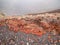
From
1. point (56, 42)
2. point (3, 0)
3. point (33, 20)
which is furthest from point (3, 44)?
point (3, 0)


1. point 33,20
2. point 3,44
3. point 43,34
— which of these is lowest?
point 3,44

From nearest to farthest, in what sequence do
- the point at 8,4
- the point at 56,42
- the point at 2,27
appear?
the point at 56,42, the point at 2,27, the point at 8,4

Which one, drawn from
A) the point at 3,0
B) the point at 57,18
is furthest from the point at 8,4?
the point at 57,18

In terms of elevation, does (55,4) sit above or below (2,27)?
above

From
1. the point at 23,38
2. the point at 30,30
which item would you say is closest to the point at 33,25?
the point at 30,30

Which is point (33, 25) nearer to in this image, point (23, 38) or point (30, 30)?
point (30, 30)

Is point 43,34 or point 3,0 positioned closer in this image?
point 43,34

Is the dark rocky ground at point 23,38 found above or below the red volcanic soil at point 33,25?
below

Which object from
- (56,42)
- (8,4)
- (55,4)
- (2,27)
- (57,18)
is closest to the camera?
(56,42)

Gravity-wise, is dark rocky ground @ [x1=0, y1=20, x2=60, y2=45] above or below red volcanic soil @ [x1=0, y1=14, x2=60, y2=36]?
below

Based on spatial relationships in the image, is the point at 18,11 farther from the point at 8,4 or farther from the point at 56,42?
the point at 56,42

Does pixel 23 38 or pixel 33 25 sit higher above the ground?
pixel 33 25
